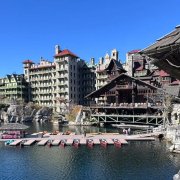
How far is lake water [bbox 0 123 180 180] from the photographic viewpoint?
111 feet

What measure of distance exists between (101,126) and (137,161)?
4667 centimetres

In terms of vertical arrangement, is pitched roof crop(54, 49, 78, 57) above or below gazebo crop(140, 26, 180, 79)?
above

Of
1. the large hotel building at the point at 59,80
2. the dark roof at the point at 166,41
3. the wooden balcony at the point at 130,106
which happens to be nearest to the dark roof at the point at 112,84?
the wooden balcony at the point at 130,106

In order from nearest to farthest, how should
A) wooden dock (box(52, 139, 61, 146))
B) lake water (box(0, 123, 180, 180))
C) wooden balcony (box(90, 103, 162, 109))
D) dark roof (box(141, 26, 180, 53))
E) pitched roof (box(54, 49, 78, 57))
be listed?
dark roof (box(141, 26, 180, 53)), lake water (box(0, 123, 180, 180)), wooden dock (box(52, 139, 61, 146)), wooden balcony (box(90, 103, 162, 109)), pitched roof (box(54, 49, 78, 57))

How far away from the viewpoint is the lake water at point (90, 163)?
33.8 meters

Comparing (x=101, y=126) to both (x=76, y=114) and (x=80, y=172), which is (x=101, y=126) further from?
(x=80, y=172)

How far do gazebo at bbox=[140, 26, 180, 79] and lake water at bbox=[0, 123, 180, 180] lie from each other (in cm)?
2304

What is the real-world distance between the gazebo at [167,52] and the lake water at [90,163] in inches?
907

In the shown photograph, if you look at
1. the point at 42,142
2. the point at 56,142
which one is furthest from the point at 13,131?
the point at 56,142

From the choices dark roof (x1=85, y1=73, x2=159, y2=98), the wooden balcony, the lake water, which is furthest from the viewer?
dark roof (x1=85, y1=73, x2=159, y2=98)

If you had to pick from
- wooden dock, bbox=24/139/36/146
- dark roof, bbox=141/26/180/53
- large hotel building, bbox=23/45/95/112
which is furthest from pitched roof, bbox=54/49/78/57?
dark roof, bbox=141/26/180/53

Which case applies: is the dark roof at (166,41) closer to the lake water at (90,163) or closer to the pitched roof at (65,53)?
the lake water at (90,163)

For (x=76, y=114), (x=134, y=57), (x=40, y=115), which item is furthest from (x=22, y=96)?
(x=134, y=57)

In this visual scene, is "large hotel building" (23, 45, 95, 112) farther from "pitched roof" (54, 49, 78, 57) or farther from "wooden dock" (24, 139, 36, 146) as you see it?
"wooden dock" (24, 139, 36, 146)
